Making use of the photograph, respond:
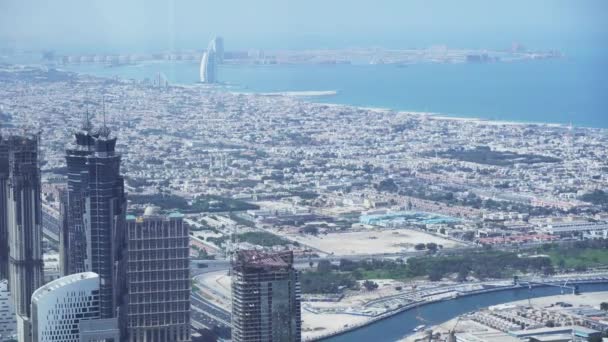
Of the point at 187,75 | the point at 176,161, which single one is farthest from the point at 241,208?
the point at 187,75

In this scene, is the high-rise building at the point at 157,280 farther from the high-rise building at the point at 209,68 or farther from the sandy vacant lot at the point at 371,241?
the high-rise building at the point at 209,68

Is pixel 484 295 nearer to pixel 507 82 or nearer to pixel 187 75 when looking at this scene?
pixel 187 75

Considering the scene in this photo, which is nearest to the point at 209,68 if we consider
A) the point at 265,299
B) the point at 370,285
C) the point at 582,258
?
the point at 582,258

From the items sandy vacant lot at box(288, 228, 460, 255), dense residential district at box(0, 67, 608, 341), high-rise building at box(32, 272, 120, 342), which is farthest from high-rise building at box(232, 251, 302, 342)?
sandy vacant lot at box(288, 228, 460, 255)

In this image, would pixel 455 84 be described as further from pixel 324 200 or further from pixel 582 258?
pixel 582 258

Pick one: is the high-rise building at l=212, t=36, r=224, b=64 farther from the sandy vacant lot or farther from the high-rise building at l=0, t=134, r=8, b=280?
the high-rise building at l=0, t=134, r=8, b=280
